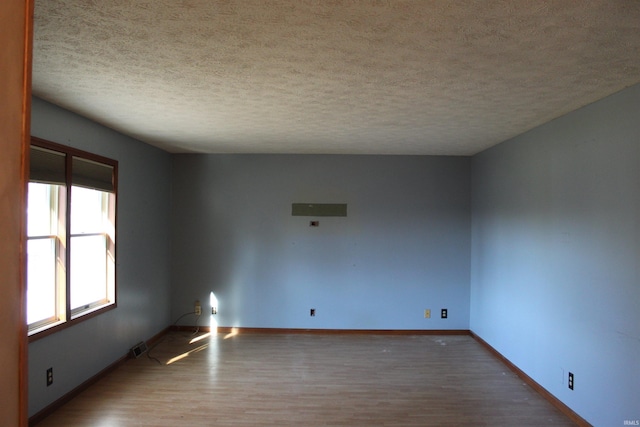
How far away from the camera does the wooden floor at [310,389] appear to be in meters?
2.78

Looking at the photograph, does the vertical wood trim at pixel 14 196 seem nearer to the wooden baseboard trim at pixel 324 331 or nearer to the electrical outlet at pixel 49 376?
the electrical outlet at pixel 49 376

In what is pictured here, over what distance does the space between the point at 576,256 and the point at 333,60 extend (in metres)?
2.49

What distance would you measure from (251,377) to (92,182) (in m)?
2.47

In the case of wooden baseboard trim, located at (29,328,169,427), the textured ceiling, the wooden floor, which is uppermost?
the textured ceiling

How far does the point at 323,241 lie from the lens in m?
4.90

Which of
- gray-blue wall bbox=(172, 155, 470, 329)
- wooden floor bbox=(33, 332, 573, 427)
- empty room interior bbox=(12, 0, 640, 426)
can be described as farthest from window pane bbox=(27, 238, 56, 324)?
gray-blue wall bbox=(172, 155, 470, 329)

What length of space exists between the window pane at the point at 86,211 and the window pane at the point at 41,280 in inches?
13.3

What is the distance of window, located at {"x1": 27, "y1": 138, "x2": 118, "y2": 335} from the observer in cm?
269

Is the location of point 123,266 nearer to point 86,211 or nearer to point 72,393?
point 86,211

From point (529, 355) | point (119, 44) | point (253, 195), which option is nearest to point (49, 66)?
point (119, 44)

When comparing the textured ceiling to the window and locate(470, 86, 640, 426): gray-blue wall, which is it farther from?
the window

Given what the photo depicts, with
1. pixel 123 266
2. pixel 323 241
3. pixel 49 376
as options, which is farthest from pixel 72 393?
pixel 323 241

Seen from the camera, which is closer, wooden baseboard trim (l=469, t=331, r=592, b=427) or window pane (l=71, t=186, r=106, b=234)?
wooden baseboard trim (l=469, t=331, r=592, b=427)

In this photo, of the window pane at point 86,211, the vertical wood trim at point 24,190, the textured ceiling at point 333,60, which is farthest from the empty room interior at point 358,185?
the vertical wood trim at point 24,190
